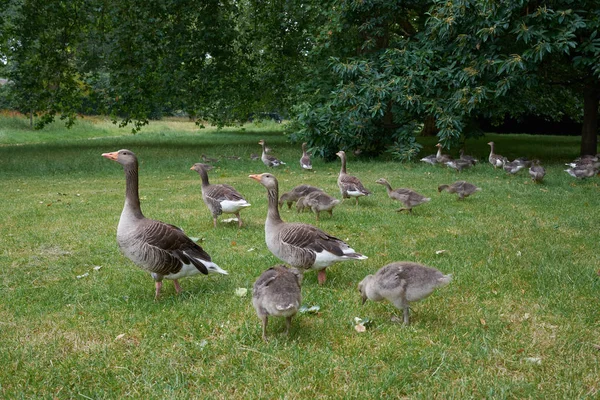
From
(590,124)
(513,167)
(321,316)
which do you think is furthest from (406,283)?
(590,124)

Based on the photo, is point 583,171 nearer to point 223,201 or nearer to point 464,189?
point 464,189

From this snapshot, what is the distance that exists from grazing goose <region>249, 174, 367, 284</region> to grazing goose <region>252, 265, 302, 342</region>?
84 cm

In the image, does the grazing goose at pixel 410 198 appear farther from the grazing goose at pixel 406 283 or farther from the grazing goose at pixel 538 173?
the grazing goose at pixel 538 173

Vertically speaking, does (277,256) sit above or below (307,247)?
below

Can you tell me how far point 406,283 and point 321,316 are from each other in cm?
96

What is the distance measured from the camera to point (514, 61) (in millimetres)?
Result: 15445

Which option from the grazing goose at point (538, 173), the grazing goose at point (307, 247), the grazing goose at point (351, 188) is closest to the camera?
the grazing goose at point (307, 247)

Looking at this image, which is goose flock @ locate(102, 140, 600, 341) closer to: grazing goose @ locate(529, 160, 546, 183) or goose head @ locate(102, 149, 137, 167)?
goose head @ locate(102, 149, 137, 167)

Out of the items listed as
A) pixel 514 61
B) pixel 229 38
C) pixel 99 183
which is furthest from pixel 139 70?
pixel 514 61

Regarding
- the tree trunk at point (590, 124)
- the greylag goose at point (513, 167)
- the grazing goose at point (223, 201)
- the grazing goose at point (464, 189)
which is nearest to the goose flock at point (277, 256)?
the grazing goose at point (223, 201)

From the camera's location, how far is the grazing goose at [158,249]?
5605 mm

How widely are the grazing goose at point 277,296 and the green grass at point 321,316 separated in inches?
11.1

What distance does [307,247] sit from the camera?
5945 mm

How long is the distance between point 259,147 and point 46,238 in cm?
1967
